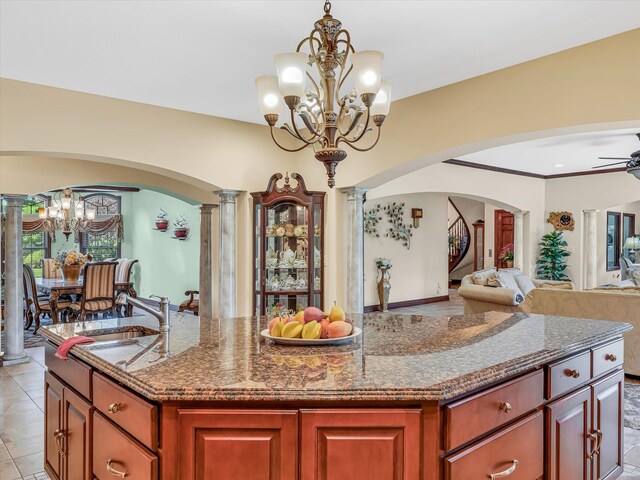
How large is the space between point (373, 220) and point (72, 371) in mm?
7364

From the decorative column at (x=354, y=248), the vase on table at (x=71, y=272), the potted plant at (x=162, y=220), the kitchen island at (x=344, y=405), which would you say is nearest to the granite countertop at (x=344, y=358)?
the kitchen island at (x=344, y=405)

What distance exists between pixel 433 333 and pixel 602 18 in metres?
2.13

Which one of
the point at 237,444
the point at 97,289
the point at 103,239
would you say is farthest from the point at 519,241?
the point at 103,239

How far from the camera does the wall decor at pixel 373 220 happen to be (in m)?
9.09

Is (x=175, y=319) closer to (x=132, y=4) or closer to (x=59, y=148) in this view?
(x=132, y=4)

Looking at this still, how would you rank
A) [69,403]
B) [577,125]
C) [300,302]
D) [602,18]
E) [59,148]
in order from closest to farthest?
1. [69,403]
2. [602,18]
3. [577,125]
4. [59,148]
5. [300,302]

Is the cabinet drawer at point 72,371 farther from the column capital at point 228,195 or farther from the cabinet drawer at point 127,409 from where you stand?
the column capital at point 228,195

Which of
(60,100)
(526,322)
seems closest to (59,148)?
(60,100)

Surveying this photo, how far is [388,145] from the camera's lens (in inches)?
179

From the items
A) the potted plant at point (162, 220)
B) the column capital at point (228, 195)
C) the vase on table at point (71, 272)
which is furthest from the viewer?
the potted plant at point (162, 220)

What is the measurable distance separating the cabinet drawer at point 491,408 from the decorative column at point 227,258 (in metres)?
3.72

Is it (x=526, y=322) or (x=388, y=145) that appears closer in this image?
(x=526, y=322)

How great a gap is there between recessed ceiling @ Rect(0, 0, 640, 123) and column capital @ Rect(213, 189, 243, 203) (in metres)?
1.37

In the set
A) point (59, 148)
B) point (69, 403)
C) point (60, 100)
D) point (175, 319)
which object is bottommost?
point (69, 403)
